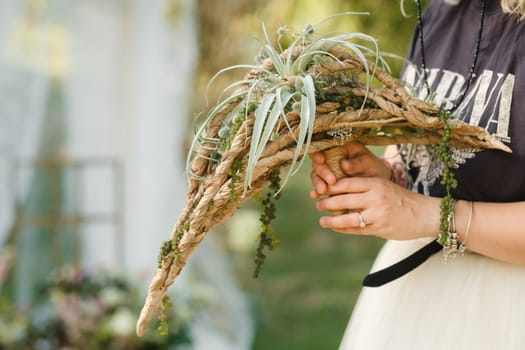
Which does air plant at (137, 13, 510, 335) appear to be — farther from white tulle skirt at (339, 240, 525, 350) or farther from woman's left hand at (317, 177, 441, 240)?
white tulle skirt at (339, 240, 525, 350)

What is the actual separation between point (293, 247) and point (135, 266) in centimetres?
304

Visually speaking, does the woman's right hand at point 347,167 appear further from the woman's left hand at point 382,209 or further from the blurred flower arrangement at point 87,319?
the blurred flower arrangement at point 87,319

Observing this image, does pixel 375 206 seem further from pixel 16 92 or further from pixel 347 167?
pixel 16 92

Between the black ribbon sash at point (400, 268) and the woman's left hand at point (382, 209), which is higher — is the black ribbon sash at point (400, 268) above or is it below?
below

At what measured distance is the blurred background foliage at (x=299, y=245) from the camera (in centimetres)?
426

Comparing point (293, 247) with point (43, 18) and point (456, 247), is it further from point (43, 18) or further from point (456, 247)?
point (456, 247)

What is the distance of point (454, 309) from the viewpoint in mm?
1413

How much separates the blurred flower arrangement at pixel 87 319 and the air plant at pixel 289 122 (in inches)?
79.0

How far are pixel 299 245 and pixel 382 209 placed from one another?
5613 millimetres

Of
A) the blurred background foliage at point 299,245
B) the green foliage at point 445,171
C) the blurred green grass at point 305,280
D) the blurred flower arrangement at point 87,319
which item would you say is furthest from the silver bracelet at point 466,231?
the blurred green grass at point 305,280

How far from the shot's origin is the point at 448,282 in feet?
4.72

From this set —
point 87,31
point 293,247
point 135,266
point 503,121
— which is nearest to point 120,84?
point 87,31

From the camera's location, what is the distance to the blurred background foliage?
14.0 feet

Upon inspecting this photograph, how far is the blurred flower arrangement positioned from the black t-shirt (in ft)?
6.57
